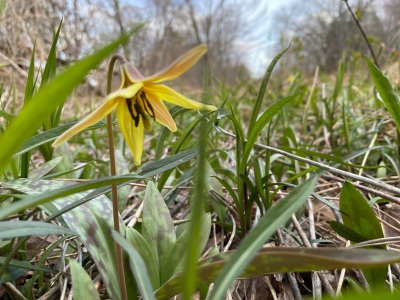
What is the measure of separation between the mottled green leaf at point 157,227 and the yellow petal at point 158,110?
21 centimetres

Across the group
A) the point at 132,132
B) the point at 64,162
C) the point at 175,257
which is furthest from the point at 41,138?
the point at 64,162

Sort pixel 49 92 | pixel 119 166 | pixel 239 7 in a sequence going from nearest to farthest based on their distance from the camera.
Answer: pixel 49 92, pixel 119 166, pixel 239 7

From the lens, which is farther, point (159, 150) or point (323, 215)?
point (323, 215)

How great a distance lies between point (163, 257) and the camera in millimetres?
710

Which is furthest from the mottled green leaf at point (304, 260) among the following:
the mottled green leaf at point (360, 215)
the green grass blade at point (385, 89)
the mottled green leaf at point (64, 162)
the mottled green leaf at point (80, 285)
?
the mottled green leaf at point (64, 162)

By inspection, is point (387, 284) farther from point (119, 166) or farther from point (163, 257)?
point (119, 166)

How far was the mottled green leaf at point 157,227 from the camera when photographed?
727 mm

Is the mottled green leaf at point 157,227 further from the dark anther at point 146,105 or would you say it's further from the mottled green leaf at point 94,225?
the dark anther at point 146,105

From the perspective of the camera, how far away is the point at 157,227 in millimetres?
754

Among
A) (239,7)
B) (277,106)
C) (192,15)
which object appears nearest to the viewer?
(277,106)

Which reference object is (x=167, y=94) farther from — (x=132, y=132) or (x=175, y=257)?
(x=175, y=257)

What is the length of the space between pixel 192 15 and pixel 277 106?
10.6m

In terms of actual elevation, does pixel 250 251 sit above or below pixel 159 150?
below

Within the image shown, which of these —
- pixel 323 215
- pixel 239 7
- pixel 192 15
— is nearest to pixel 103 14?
pixel 192 15
